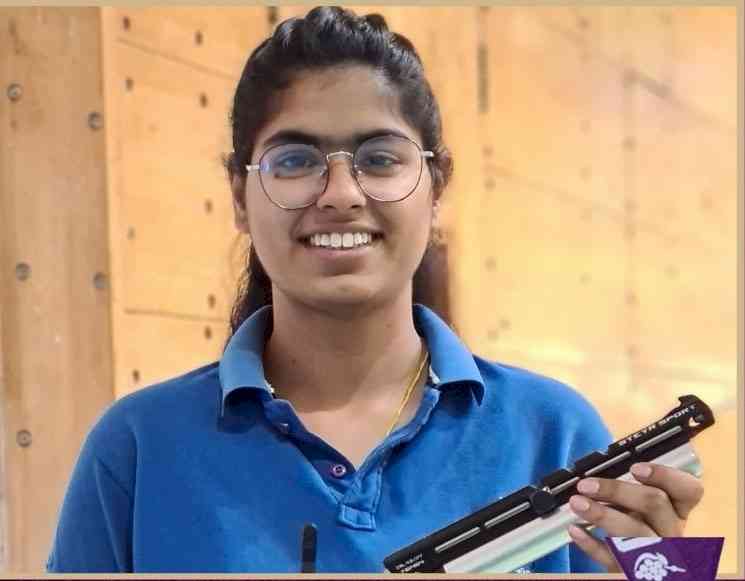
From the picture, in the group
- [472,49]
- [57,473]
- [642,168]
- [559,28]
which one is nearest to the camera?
[57,473]

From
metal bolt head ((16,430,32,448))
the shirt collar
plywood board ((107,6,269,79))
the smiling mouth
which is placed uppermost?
plywood board ((107,6,269,79))

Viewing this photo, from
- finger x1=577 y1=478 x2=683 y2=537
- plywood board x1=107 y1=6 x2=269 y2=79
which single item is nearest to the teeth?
finger x1=577 y1=478 x2=683 y2=537

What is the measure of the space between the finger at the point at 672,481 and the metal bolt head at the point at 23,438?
65cm

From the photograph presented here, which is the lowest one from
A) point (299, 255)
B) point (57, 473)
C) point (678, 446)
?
point (57, 473)

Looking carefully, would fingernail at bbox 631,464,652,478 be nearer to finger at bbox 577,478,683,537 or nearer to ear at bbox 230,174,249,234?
finger at bbox 577,478,683,537

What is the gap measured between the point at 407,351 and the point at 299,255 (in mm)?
120

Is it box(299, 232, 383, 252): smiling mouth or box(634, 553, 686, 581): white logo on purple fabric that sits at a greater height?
box(299, 232, 383, 252): smiling mouth

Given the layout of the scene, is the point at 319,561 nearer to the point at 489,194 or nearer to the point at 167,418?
the point at 167,418

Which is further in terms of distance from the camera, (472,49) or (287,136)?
(472,49)

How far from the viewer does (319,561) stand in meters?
0.76

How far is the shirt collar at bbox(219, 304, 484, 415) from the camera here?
32.4 inches

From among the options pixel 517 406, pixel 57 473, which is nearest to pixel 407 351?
pixel 517 406

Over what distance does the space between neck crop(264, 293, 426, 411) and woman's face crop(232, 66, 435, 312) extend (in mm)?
22

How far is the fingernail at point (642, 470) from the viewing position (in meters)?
0.74
